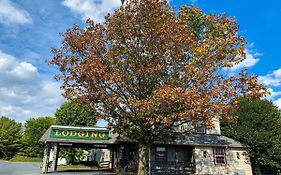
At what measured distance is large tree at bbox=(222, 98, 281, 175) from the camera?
2778 cm

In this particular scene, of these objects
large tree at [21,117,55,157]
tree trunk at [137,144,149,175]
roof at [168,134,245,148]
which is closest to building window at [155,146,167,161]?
roof at [168,134,245,148]

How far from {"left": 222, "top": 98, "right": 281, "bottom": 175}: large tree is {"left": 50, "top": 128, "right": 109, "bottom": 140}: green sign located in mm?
17108

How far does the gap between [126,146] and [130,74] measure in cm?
1379

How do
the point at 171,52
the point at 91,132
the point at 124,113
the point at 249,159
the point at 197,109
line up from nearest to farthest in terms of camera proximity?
the point at 197,109, the point at 171,52, the point at 124,113, the point at 91,132, the point at 249,159

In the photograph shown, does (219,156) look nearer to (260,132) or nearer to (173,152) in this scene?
(173,152)

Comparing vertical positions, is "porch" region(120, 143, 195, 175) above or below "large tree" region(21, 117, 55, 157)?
below

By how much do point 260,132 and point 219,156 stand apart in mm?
6181

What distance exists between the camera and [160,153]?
27031mm

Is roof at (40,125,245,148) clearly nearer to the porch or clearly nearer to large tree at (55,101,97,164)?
the porch

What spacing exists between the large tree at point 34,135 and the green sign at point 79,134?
1574 inches

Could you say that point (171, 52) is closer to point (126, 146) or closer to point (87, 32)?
point (87, 32)

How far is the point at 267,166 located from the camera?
29000 millimetres

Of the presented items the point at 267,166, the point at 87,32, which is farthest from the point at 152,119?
the point at 267,166

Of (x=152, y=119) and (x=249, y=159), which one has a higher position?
→ (x=152, y=119)
